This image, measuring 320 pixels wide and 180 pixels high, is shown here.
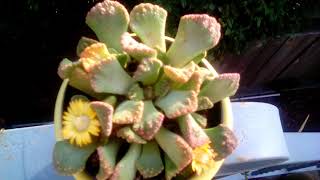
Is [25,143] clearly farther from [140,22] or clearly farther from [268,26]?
[268,26]

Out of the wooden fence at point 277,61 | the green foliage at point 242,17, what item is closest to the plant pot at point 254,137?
the green foliage at point 242,17

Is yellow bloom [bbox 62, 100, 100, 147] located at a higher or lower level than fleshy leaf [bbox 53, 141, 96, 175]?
higher

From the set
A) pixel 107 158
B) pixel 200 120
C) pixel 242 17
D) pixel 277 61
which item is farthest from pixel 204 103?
pixel 277 61

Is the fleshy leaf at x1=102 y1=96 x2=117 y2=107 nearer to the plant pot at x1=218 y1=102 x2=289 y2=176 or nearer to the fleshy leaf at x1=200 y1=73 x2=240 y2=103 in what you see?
the fleshy leaf at x1=200 y1=73 x2=240 y2=103

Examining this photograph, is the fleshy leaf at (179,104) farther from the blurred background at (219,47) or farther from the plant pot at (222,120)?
the blurred background at (219,47)

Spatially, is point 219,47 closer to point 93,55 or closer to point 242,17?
point 242,17

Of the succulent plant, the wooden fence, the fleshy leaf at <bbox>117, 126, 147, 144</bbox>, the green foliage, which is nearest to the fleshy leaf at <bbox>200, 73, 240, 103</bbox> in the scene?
the succulent plant

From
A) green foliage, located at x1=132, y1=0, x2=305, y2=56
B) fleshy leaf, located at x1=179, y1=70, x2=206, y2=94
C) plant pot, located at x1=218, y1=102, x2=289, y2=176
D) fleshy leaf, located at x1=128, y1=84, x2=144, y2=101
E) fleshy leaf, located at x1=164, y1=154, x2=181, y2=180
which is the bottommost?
green foliage, located at x1=132, y1=0, x2=305, y2=56

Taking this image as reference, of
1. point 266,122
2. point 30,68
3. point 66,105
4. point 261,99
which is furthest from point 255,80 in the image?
point 66,105
